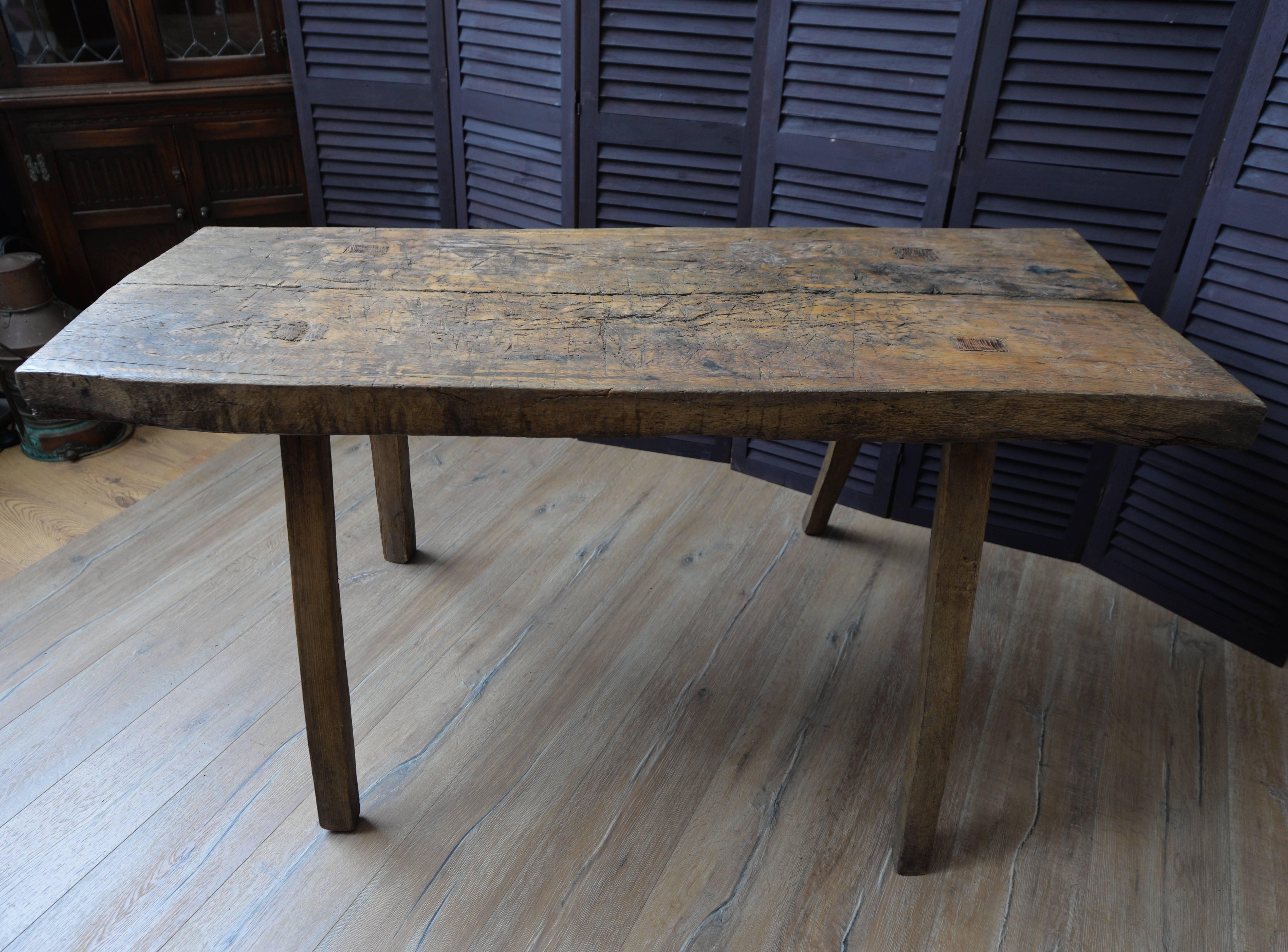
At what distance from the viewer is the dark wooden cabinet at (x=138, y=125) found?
7.28 feet

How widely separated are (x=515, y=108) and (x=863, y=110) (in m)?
0.83

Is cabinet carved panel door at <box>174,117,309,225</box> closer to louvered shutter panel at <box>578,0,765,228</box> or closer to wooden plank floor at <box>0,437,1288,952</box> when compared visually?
wooden plank floor at <box>0,437,1288,952</box>

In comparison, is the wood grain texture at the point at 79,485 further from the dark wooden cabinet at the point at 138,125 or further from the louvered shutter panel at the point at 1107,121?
the louvered shutter panel at the point at 1107,121

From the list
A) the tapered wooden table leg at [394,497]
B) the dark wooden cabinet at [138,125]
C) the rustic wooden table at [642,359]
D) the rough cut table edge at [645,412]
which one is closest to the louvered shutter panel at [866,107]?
the rustic wooden table at [642,359]

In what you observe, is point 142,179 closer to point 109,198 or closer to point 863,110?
point 109,198

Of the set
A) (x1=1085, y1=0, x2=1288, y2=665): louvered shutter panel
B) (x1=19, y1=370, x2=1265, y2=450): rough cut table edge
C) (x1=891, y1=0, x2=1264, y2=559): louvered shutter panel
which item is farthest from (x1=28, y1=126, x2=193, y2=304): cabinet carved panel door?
(x1=1085, y1=0, x2=1288, y2=665): louvered shutter panel

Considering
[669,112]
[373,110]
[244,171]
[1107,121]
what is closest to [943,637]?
[1107,121]

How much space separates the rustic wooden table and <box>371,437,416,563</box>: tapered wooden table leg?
0.45 metres

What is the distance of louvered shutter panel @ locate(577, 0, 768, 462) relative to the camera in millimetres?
1942

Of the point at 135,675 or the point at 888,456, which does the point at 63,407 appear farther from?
the point at 888,456

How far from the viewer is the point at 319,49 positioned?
90.5 inches

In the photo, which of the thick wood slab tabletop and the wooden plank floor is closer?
the thick wood slab tabletop

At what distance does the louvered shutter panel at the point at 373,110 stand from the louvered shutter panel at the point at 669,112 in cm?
45

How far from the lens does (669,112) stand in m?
2.04
